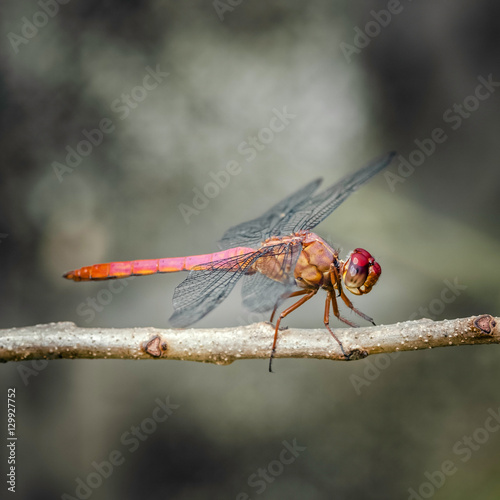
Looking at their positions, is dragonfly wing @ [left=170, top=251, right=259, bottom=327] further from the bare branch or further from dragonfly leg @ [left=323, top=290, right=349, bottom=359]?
dragonfly leg @ [left=323, top=290, right=349, bottom=359]

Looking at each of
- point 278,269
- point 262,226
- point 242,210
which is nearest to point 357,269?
point 278,269

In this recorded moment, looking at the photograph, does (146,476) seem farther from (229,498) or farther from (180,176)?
(180,176)

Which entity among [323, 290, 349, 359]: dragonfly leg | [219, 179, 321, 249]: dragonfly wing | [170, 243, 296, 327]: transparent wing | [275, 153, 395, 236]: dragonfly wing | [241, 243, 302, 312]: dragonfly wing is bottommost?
[323, 290, 349, 359]: dragonfly leg

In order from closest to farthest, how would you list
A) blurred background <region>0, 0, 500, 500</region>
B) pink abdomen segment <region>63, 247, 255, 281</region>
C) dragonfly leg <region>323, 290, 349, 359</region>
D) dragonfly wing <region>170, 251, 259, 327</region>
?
dragonfly leg <region>323, 290, 349, 359</region>
dragonfly wing <region>170, 251, 259, 327</region>
pink abdomen segment <region>63, 247, 255, 281</region>
blurred background <region>0, 0, 500, 500</region>

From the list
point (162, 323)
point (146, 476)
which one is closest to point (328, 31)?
point (162, 323)

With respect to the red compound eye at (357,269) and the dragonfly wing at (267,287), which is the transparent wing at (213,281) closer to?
the dragonfly wing at (267,287)

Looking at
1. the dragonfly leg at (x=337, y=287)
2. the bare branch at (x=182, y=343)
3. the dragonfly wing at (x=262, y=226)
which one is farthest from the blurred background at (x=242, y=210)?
the bare branch at (x=182, y=343)

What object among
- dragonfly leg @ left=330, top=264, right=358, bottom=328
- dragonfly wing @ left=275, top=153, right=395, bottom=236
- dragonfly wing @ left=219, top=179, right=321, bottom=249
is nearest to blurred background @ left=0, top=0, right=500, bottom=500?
dragonfly wing @ left=219, top=179, right=321, bottom=249
